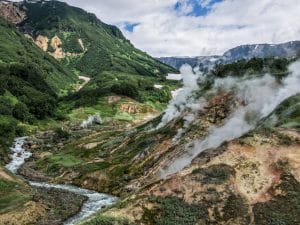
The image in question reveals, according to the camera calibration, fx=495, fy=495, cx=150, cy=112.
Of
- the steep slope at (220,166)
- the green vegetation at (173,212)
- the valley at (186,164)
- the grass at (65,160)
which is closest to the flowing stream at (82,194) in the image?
the valley at (186,164)

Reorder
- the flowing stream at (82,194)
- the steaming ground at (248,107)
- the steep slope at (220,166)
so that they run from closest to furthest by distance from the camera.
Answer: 1. the steep slope at (220,166)
2. the flowing stream at (82,194)
3. the steaming ground at (248,107)

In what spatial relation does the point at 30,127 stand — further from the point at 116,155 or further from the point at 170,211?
the point at 170,211

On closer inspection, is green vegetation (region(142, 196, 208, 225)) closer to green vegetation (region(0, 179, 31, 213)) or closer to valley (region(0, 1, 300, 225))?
valley (region(0, 1, 300, 225))

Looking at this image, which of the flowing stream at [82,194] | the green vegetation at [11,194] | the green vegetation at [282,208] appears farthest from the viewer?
the green vegetation at [11,194]

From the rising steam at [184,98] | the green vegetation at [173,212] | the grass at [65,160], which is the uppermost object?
the rising steam at [184,98]

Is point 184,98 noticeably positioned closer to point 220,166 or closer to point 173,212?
point 220,166

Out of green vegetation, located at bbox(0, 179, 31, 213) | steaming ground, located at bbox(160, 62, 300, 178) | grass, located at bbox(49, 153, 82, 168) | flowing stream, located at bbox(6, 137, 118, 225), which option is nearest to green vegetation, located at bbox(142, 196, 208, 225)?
flowing stream, located at bbox(6, 137, 118, 225)

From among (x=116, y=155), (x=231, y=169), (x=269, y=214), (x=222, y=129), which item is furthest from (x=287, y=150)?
(x=116, y=155)

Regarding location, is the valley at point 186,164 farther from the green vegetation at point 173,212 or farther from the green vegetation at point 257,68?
the green vegetation at point 257,68

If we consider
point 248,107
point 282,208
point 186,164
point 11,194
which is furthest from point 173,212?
point 248,107

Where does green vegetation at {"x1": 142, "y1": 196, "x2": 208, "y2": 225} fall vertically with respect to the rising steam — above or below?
below
